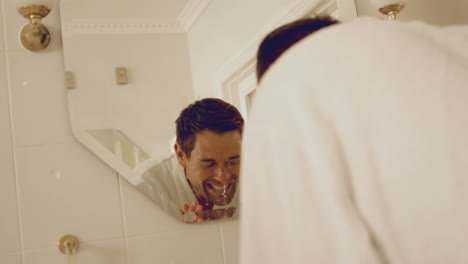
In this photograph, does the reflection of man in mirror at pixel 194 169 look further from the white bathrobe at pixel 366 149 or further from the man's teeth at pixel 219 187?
the white bathrobe at pixel 366 149

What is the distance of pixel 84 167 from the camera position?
4.27ft

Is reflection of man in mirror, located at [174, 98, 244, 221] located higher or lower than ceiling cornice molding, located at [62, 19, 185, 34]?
lower

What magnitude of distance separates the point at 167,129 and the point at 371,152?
940 mm

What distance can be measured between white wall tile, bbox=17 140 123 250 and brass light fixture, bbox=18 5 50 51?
26 centimetres

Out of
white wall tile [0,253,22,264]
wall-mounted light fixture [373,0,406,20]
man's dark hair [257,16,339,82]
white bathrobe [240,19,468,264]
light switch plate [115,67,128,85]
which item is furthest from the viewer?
wall-mounted light fixture [373,0,406,20]

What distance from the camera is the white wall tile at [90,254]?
1.24 m

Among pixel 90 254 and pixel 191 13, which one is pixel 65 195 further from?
pixel 191 13

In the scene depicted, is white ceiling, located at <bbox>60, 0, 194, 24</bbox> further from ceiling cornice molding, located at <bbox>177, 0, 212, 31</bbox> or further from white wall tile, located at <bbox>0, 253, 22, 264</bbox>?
white wall tile, located at <bbox>0, 253, 22, 264</bbox>

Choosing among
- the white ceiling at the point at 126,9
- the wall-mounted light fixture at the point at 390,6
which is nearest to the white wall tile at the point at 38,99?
the white ceiling at the point at 126,9

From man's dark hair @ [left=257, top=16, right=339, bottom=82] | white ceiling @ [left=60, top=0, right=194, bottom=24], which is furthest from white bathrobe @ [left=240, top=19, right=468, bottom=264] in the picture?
white ceiling @ [left=60, top=0, right=194, bottom=24]

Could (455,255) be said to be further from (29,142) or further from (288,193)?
(29,142)

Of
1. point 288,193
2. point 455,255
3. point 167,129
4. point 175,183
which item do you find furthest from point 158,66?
point 455,255

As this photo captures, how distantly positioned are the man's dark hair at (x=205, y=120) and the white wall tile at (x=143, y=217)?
16 centimetres

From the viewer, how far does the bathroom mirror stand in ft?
4.30
